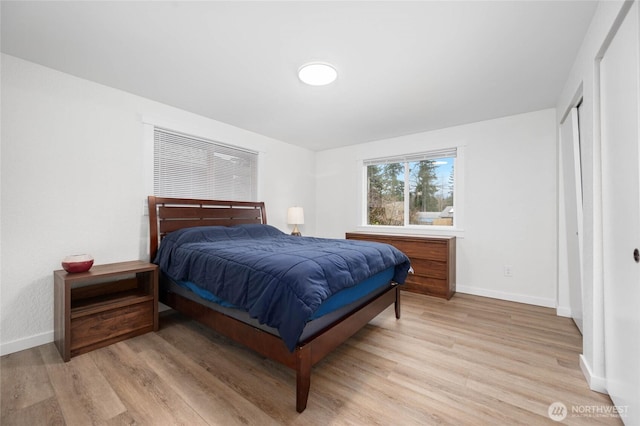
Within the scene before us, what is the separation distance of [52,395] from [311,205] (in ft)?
13.2

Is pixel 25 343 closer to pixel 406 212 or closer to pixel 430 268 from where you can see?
pixel 430 268

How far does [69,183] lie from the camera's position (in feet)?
7.68

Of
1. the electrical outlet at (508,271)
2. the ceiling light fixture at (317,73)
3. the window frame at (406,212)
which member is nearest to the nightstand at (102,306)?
the ceiling light fixture at (317,73)

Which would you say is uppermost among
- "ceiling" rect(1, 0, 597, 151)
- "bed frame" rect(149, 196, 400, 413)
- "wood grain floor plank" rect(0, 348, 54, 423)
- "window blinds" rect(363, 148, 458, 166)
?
"ceiling" rect(1, 0, 597, 151)

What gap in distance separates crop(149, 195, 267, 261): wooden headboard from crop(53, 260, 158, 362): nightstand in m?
0.36

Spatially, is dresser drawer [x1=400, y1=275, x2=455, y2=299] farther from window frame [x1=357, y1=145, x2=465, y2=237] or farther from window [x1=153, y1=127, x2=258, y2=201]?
window [x1=153, y1=127, x2=258, y2=201]

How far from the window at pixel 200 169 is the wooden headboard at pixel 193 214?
0.48ft

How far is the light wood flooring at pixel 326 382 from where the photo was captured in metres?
1.44

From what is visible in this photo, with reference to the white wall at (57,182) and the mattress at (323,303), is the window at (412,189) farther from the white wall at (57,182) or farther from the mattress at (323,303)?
the white wall at (57,182)

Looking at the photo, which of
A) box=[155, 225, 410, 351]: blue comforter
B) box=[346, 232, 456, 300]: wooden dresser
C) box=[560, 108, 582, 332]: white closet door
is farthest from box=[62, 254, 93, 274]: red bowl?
box=[560, 108, 582, 332]: white closet door

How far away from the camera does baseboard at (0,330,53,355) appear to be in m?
2.03

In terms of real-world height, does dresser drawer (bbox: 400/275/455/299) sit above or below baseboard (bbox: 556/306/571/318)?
above

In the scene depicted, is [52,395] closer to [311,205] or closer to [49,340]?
[49,340]

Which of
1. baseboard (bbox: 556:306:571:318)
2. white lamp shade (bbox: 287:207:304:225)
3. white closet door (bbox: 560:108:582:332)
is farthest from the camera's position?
white lamp shade (bbox: 287:207:304:225)
